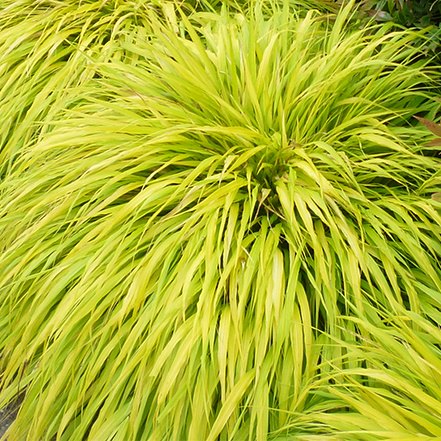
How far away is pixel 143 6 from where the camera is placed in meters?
2.46

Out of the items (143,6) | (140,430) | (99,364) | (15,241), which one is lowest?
(140,430)

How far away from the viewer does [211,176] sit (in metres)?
1.68

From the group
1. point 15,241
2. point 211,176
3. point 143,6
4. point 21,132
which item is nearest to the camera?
point 211,176

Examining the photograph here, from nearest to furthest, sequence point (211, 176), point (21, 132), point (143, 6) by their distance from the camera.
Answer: point (211, 176)
point (21, 132)
point (143, 6)

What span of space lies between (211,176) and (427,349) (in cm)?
68

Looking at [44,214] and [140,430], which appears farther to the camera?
[44,214]

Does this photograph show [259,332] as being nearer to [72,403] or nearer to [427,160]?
[72,403]

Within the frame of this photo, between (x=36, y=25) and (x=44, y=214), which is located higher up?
(x=36, y=25)

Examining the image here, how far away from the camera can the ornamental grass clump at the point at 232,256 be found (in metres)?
1.41

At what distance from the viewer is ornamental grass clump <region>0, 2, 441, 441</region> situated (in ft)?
4.63

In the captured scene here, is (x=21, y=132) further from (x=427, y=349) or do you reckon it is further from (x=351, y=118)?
(x=427, y=349)

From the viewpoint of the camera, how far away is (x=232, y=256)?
156 centimetres

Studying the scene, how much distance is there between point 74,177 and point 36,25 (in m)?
0.92

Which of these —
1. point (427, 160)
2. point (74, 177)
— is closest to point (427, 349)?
point (427, 160)
